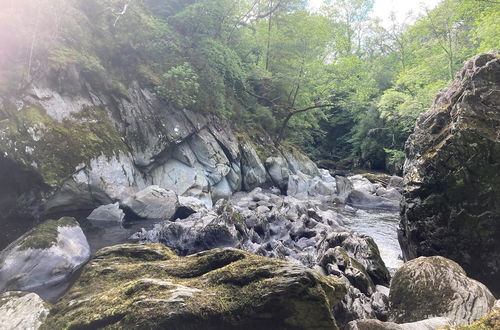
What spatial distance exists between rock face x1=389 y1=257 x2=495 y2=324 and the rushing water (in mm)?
4002

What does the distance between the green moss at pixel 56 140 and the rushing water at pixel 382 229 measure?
466 inches

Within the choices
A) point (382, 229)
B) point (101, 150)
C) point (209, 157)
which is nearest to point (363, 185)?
point (382, 229)

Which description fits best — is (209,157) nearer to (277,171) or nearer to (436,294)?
(277,171)

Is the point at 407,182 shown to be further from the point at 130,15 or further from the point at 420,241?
the point at 130,15

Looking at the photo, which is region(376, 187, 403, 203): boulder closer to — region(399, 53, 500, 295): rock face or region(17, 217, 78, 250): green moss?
region(399, 53, 500, 295): rock face

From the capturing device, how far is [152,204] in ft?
45.4

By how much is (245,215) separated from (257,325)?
9881 mm

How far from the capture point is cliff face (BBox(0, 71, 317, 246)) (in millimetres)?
11781

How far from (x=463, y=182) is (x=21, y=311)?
8329 mm

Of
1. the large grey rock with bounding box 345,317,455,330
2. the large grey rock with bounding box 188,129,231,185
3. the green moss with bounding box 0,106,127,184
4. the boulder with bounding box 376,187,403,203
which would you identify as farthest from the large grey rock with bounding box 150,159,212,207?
the large grey rock with bounding box 345,317,455,330

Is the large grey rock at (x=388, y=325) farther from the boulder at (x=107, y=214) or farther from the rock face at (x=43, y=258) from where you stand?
the boulder at (x=107, y=214)

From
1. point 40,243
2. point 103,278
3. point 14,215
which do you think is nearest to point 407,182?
point 103,278

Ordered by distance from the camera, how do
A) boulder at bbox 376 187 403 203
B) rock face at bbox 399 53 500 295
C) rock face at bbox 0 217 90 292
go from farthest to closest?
boulder at bbox 376 187 403 203, rock face at bbox 0 217 90 292, rock face at bbox 399 53 500 295

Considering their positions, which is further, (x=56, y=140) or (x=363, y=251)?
(x=56, y=140)
